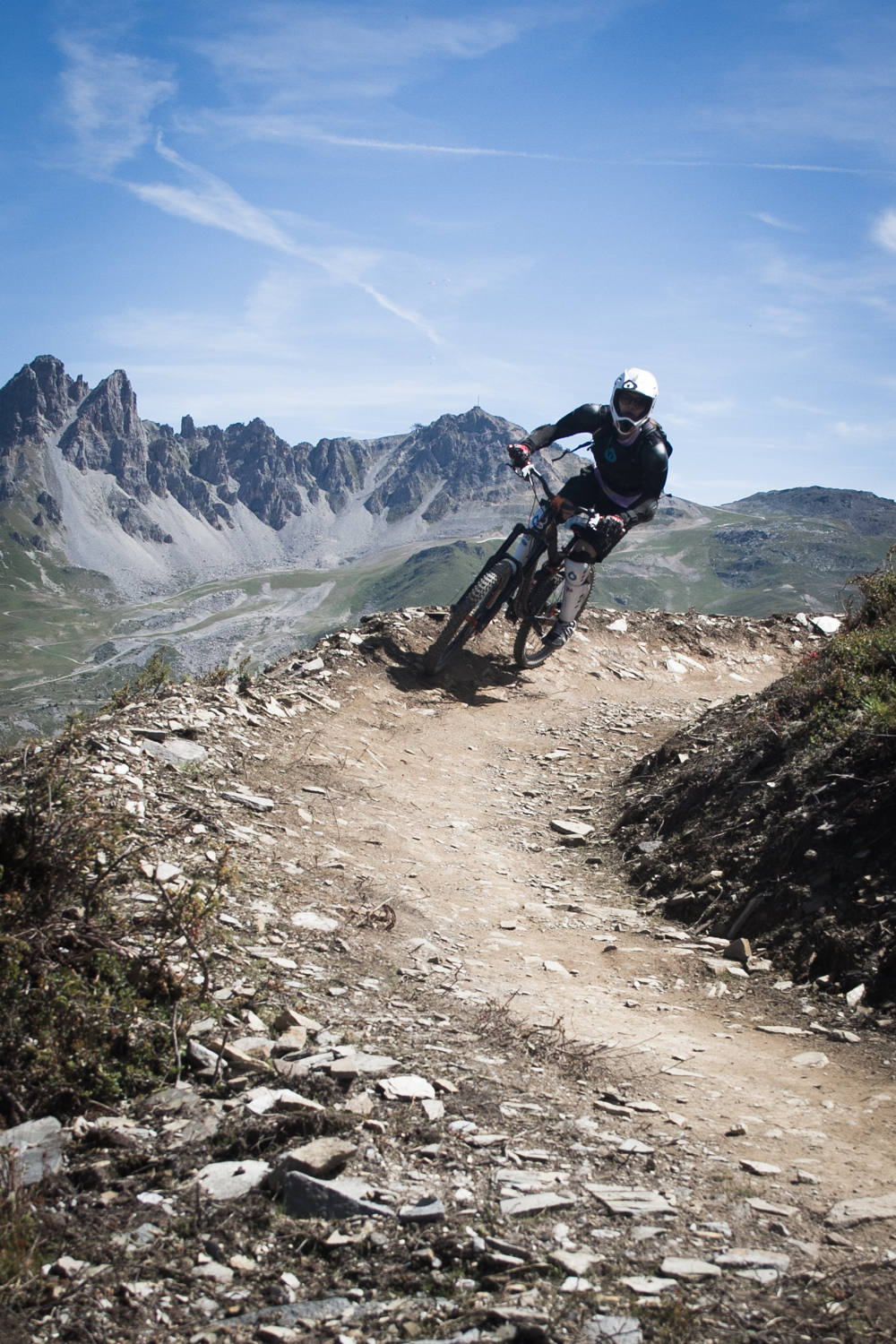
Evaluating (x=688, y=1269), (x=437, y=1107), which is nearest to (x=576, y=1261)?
(x=688, y=1269)

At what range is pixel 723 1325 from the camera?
7.88 feet

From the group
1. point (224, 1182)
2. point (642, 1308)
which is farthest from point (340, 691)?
point (642, 1308)

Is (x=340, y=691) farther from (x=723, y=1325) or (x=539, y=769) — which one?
(x=723, y=1325)

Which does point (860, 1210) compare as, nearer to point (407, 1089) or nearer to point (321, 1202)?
point (407, 1089)

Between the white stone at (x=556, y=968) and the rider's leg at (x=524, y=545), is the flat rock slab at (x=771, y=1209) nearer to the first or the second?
the white stone at (x=556, y=968)

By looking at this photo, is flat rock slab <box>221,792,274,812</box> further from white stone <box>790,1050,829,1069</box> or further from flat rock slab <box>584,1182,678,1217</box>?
flat rock slab <box>584,1182,678,1217</box>

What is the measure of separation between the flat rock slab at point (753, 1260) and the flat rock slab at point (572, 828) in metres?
6.10

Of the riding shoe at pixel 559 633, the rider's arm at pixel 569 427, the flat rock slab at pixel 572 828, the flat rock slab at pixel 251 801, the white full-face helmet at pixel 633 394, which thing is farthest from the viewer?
the riding shoe at pixel 559 633

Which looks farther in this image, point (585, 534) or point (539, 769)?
point (585, 534)

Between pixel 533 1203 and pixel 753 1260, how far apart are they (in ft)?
2.47

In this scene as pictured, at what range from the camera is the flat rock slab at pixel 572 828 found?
897 cm

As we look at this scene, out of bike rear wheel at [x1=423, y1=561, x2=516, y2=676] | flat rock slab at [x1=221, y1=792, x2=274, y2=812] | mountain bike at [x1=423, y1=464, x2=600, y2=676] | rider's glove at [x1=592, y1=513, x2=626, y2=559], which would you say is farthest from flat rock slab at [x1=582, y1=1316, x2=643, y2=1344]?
rider's glove at [x1=592, y1=513, x2=626, y2=559]

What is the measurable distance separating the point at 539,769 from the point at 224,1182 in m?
8.34

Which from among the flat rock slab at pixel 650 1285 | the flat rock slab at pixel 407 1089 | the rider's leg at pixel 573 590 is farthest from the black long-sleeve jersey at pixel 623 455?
the flat rock slab at pixel 650 1285
